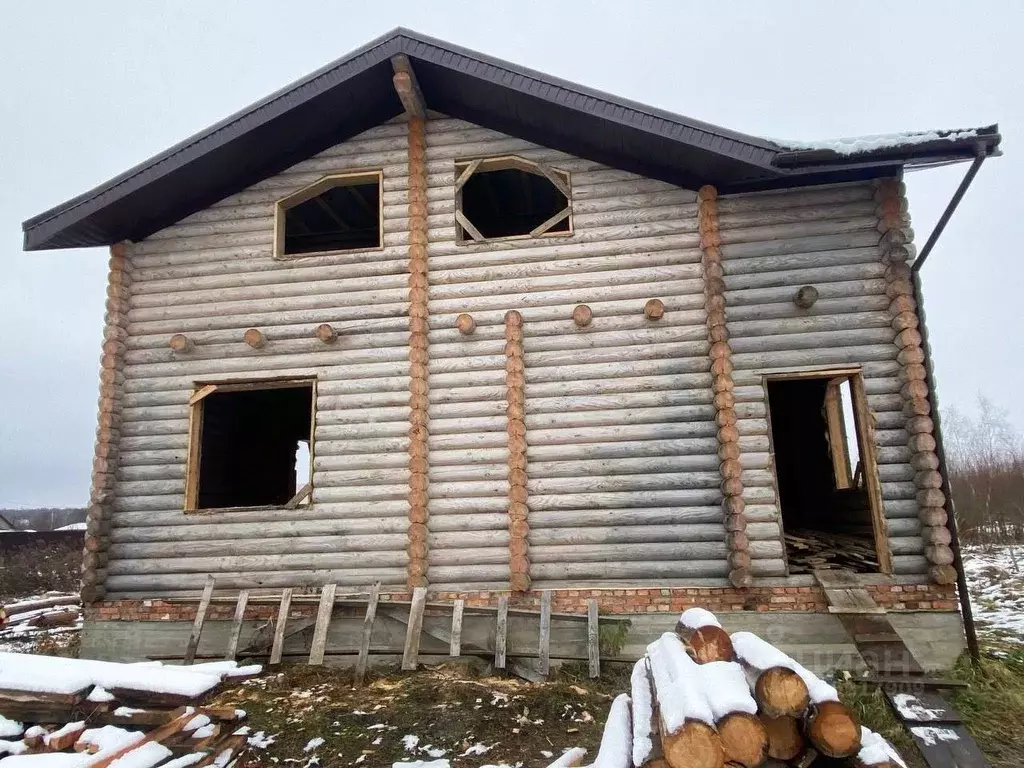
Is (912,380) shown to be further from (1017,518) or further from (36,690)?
(1017,518)

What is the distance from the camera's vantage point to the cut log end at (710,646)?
13.1ft

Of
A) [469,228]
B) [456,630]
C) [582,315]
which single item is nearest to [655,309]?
[582,315]

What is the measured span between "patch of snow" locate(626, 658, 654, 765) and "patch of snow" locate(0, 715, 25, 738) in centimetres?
451

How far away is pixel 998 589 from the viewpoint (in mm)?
13133

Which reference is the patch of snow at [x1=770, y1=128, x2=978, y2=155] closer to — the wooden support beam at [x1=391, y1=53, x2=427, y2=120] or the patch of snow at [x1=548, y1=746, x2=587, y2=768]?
the wooden support beam at [x1=391, y1=53, x2=427, y2=120]

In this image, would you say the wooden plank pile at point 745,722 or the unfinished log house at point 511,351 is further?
the unfinished log house at point 511,351

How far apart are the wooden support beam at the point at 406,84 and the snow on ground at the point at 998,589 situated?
10.5m

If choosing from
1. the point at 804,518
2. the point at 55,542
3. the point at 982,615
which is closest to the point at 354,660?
the point at 804,518

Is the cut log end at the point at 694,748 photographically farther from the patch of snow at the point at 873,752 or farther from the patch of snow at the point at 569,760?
the patch of snow at the point at 569,760

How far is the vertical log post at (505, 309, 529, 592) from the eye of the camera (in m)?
7.78

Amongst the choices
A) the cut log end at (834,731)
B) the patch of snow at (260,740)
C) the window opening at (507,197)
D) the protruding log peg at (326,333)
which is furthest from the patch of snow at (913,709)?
the protruding log peg at (326,333)

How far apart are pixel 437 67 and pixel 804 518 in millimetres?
9658

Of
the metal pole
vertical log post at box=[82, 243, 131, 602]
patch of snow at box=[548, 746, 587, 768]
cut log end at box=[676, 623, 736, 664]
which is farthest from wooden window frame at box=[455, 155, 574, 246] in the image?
patch of snow at box=[548, 746, 587, 768]

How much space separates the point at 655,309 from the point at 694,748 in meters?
5.60
